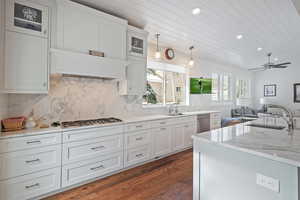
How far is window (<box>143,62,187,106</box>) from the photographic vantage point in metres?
4.12

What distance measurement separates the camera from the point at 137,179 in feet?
8.21

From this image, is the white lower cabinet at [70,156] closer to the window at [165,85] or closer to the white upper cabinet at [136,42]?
the window at [165,85]

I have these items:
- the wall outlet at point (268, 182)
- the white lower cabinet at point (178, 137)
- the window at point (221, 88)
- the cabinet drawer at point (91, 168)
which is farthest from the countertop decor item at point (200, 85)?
the wall outlet at point (268, 182)

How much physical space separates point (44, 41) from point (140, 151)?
2.26 metres

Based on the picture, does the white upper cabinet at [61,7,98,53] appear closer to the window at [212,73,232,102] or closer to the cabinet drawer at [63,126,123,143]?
the cabinet drawer at [63,126,123,143]

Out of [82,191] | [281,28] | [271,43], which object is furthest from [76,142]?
[271,43]

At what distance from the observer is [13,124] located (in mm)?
1955

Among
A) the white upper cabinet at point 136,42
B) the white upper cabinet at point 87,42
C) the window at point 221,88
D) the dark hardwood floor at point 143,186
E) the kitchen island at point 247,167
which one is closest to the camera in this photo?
the kitchen island at point 247,167

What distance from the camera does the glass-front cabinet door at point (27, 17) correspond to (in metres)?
1.84

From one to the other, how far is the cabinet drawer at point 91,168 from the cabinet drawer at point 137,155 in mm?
142

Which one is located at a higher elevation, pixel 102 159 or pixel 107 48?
pixel 107 48

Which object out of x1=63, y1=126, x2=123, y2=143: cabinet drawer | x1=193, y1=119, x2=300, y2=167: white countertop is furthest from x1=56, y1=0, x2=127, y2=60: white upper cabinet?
x1=193, y1=119, x2=300, y2=167: white countertop

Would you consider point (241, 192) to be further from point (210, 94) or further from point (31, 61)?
point (210, 94)

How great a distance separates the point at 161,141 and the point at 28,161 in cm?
223
